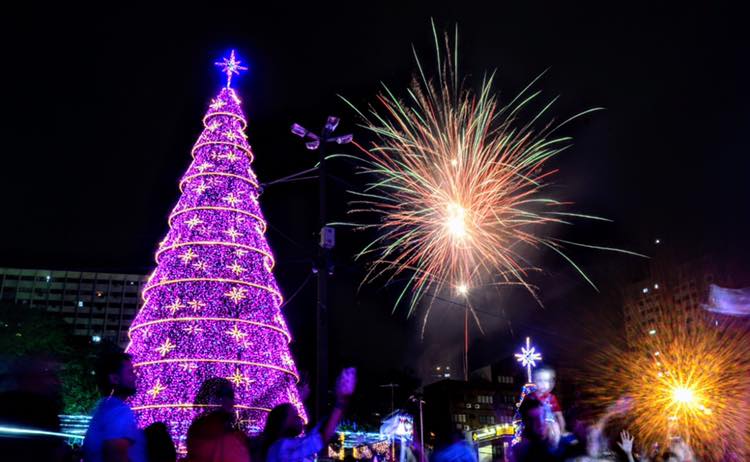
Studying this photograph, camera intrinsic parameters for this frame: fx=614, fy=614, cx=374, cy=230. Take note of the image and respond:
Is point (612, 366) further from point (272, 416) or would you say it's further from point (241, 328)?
point (272, 416)

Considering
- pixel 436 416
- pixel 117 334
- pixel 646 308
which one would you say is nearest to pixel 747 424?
pixel 436 416

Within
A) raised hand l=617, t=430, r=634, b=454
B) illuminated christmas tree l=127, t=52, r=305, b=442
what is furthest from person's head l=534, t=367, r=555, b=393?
illuminated christmas tree l=127, t=52, r=305, b=442

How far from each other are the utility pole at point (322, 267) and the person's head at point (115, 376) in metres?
5.31

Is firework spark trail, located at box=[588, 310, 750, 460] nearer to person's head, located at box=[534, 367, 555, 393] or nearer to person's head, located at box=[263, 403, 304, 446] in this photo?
person's head, located at box=[534, 367, 555, 393]

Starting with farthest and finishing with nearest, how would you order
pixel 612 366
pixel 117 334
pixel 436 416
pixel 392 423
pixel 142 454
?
pixel 117 334 → pixel 612 366 → pixel 392 423 → pixel 436 416 → pixel 142 454

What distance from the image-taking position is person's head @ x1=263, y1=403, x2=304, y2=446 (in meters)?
5.16

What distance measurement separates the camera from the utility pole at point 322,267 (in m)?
10.5

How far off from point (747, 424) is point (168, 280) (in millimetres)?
26314

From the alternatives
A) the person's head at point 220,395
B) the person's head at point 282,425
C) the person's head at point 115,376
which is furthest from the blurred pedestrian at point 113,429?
the person's head at point 282,425

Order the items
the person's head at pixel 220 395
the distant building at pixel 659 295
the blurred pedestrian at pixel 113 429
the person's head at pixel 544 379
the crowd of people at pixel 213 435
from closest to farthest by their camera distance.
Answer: the crowd of people at pixel 213 435 < the blurred pedestrian at pixel 113 429 < the person's head at pixel 220 395 < the person's head at pixel 544 379 < the distant building at pixel 659 295

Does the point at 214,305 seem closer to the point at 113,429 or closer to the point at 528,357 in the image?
the point at 113,429

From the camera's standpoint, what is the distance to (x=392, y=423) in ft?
52.5

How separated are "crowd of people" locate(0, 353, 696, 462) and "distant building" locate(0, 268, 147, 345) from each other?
5454 inches

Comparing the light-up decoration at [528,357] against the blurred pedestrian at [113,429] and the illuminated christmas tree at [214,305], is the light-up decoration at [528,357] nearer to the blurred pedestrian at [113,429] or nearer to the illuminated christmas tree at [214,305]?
the illuminated christmas tree at [214,305]
